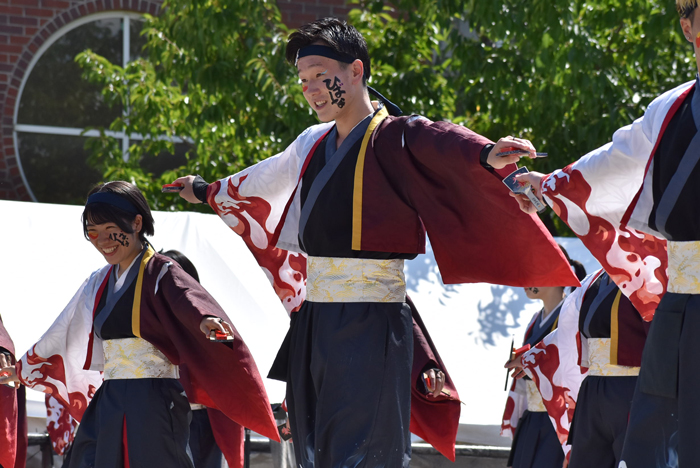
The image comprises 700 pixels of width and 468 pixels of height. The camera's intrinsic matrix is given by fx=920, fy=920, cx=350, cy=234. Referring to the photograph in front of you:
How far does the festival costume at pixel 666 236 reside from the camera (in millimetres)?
1927

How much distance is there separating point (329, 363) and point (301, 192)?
0.55 metres

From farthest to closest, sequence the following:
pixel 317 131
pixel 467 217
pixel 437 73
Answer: pixel 437 73
pixel 317 131
pixel 467 217

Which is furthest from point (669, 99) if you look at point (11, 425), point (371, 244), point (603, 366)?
point (11, 425)

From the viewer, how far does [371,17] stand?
5.83 meters

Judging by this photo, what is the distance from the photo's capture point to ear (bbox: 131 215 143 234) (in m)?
3.37

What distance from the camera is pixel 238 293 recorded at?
4859mm

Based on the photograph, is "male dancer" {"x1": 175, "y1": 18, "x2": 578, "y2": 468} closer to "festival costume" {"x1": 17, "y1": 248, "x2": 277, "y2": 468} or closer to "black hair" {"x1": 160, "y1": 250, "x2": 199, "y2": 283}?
"festival costume" {"x1": 17, "y1": 248, "x2": 277, "y2": 468}

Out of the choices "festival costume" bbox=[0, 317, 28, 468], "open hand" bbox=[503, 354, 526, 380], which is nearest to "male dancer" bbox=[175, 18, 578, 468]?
"open hand" bbox=[503, 354, 526, 380]

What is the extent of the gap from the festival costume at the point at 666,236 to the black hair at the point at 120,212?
174 cm

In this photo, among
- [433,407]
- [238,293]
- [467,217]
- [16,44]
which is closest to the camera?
[467,217]

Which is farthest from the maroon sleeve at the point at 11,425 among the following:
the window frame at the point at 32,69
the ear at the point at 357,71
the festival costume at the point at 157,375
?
the window frame at the point at 32,69

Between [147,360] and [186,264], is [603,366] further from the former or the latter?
[186,264]

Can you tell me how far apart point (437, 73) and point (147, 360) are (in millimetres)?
3436

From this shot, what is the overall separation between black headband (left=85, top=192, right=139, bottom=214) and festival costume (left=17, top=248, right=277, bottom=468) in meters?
0.19
